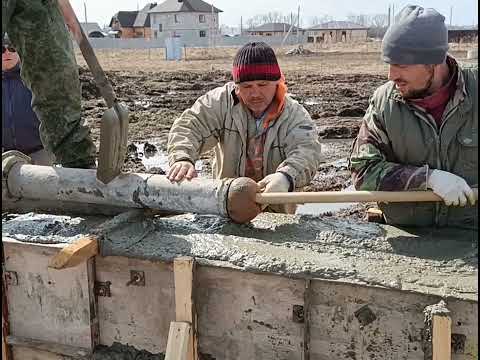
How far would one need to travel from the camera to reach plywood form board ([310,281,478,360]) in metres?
2.63

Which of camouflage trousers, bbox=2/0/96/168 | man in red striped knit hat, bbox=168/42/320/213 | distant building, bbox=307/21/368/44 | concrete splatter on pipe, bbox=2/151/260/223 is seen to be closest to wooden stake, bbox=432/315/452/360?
Result: concrete splatter on pipe, bbox=2/151/260/223

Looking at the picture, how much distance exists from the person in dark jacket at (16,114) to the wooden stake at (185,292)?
2.31 m

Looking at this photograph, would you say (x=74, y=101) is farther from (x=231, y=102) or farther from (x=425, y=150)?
(x=425, y=150)

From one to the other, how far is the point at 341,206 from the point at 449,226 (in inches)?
129

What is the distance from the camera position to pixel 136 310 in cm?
320

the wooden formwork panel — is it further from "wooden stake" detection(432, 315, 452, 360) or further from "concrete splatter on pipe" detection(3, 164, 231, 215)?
"concrete splatter on pipe" detection(3, 164, 231, 215)

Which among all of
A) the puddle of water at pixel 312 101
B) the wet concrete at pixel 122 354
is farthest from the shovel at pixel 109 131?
the puddle of water at pixel 312 101

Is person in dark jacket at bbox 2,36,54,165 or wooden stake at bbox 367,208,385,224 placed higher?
person in dark jacket at bbox 2,36,54,165

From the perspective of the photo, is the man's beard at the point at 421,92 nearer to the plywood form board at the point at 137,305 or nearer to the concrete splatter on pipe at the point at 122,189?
the concrete splatter on pipe at the point at 122,189

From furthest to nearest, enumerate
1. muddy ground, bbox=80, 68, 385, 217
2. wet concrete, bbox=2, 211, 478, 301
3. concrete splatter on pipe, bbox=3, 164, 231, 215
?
muddy ground, bbox=80, 68, 385, 217, concrete splatter on pipe, bbox=3, 164, 231, 215, wet concrete, bbox=2, 211, 478, 301

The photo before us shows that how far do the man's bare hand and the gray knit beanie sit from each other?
1.25 meters

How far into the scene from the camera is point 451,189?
3029 mm

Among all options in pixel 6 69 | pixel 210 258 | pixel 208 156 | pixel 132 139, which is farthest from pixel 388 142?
pixel 132 139

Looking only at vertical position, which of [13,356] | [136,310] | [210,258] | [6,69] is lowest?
[13,356]
